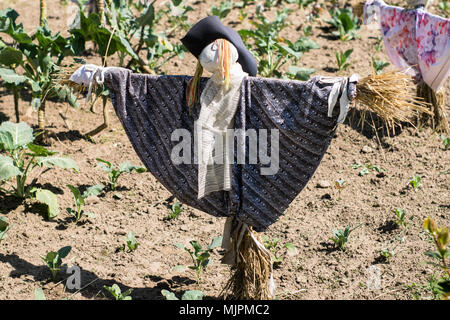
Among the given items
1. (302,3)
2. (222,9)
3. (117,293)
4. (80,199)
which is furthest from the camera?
(302,3)

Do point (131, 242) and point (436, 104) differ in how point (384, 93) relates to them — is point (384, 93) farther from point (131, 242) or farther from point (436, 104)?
point (436, 104)

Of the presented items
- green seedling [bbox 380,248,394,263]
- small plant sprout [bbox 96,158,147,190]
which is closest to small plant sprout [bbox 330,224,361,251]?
green seedling [bbox 380,248,394,263]

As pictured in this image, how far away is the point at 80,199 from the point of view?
4.29 metres

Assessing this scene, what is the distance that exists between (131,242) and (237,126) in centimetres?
132

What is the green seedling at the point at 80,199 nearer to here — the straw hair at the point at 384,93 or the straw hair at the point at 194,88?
the straw hair at the point at 194,88

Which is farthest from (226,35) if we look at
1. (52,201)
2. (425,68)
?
(425,68)

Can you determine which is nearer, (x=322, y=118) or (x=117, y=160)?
(x=322, y=118)

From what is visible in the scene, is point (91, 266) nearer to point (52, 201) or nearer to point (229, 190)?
point (52, 201)

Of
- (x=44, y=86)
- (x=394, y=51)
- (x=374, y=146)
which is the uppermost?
(x=394, y=51)

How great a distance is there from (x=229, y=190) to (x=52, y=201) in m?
1.62

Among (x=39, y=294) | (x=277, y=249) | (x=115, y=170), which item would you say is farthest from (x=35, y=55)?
(x=277, y=249)

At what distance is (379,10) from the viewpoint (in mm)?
5441

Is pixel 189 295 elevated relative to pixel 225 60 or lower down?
lower down

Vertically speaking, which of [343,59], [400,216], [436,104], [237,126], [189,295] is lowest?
[189,295]
